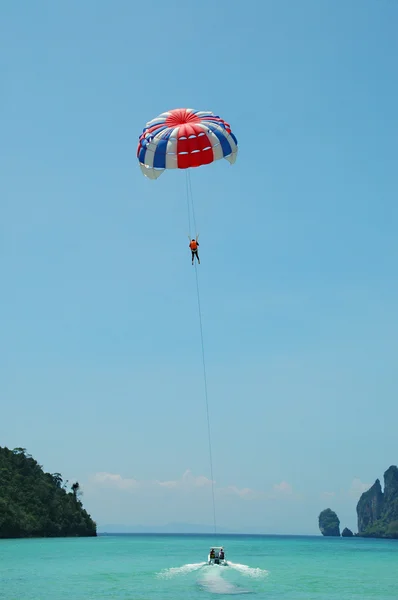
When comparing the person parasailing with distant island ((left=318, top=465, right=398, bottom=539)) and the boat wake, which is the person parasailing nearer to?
the boat wake

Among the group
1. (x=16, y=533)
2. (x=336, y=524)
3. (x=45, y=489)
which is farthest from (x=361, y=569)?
(x=336, y=524)

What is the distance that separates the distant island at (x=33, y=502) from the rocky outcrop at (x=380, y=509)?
91128 millimetres

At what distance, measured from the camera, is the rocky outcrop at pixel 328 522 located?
19175cm

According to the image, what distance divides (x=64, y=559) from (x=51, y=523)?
132 ft

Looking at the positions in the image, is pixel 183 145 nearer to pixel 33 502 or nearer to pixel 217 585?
pixel 217 585

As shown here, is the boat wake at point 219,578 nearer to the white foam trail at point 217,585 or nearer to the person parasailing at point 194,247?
the white foam trail at point 217,585

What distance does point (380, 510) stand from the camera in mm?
161125

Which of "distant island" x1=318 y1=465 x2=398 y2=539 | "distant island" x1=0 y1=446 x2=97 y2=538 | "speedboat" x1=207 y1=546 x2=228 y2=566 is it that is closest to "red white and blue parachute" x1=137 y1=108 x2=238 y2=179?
"speedboat" x1=207 y1=546 x2=228 y2=566

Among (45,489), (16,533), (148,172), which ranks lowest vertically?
(16,533)

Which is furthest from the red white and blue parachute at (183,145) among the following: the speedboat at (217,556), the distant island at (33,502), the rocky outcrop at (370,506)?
the rocky outcrop at (370,506)

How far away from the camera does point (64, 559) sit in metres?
43.4

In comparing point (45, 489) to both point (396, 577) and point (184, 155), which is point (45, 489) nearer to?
point (396, 577)

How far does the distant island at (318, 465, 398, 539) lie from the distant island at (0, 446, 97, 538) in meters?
91.1

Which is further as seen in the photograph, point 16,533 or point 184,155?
point 16,533
